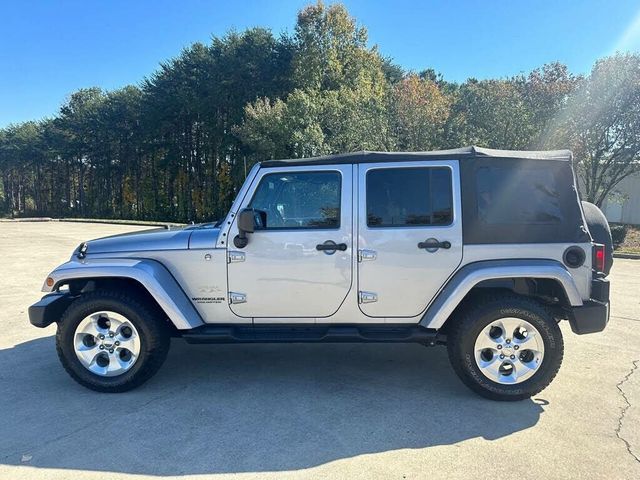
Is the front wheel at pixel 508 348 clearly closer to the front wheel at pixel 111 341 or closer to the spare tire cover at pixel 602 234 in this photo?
the spare tire cover at pixel 602 234

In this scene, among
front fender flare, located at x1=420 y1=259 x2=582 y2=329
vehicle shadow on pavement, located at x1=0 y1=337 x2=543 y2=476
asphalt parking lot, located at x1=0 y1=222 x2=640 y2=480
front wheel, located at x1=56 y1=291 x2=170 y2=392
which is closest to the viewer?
asphalt parking lot, located at x1=0 y1=222 x2=640 y2=480

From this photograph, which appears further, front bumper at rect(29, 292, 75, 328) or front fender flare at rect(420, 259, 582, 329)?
front bumper at rect(29, 292, 75, 328)

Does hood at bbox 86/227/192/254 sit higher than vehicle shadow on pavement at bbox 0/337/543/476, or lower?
higher

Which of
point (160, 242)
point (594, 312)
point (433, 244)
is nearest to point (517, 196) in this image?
point (433, 244)

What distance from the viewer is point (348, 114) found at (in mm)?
19781

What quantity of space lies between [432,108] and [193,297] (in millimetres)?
19912

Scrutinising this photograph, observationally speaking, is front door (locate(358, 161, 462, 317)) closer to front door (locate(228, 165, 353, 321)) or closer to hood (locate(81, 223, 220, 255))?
front door (locate(228, 165, 353, 321))

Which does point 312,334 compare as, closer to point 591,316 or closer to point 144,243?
point 144,243

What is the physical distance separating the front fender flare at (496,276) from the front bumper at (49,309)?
10.8 feet

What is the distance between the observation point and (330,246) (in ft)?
12.3

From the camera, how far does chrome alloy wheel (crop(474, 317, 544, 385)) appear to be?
3686mm

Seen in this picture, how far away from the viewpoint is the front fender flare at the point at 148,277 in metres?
3.72

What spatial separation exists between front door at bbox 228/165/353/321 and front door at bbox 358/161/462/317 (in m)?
0.17

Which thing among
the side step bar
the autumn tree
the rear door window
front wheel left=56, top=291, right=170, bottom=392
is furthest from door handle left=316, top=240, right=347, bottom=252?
the autumn tree
